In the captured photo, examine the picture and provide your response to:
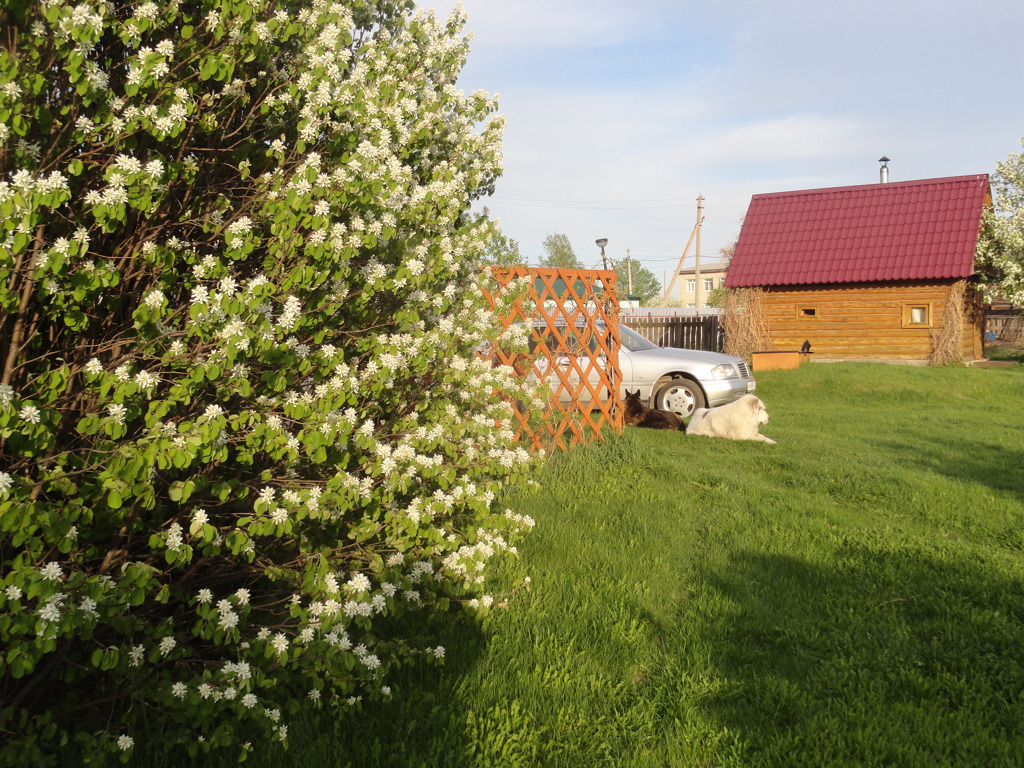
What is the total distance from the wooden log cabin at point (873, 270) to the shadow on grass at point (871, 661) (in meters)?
22.3

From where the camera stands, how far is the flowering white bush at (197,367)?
244cm

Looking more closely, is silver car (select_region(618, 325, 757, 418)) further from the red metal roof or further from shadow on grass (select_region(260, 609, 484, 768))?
the red metal roof

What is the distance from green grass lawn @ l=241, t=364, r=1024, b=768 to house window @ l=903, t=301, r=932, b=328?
19035 mm

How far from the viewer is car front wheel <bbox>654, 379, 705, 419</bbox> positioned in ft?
44.4

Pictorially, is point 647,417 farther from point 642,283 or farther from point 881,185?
point 642,283

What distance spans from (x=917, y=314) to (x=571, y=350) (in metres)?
21.0

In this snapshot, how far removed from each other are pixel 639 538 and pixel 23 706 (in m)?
4.17

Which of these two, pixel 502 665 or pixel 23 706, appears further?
pixel 502 665

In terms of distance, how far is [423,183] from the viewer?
454 centimetres

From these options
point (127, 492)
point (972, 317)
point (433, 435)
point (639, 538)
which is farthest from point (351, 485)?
point (972, 317)

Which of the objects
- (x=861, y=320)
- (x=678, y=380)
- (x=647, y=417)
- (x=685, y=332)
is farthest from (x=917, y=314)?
(x=647, y=417)

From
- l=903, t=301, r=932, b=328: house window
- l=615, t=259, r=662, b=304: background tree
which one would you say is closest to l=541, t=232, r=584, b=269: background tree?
l=615, t=259, r=662, b=304: background tree

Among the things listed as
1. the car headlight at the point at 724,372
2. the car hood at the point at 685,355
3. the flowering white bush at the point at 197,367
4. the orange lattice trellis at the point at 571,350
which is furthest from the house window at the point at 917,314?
the flowering white bush at the point at 197,367

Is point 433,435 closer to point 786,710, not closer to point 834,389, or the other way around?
point 786,710
